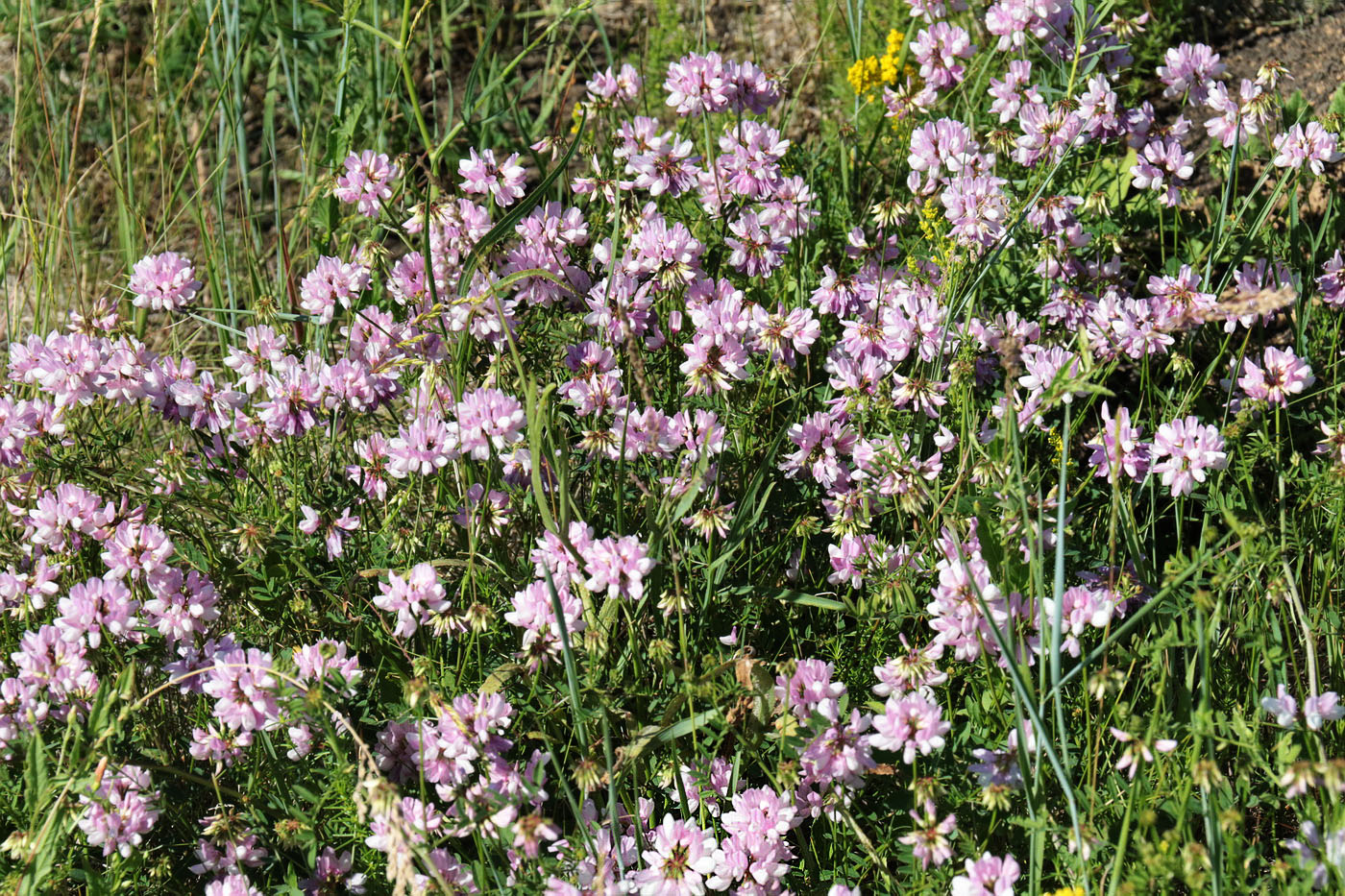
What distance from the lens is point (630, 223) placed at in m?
2.66

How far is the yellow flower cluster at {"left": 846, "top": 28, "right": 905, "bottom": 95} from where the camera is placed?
365 centimetres

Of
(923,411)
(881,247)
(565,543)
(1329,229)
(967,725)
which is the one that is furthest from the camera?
(1329,229)

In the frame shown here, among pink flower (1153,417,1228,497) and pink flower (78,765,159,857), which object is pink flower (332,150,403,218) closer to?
pink flower (78,765,159,857)

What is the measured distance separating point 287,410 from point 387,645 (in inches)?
20.1

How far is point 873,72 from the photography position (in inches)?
148

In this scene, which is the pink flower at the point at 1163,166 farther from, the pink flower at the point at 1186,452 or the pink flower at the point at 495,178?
the pink flower at the point at 495,178

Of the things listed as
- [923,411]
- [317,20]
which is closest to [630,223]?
[923,411]

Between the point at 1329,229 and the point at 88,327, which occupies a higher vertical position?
the point at 1329,229

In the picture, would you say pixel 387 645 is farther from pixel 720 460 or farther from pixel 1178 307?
pixel 1178 307

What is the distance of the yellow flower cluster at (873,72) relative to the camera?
3.65 metres

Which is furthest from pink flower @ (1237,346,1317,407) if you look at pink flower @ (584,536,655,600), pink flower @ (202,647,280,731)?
pink flower @ (202,647,280,731)

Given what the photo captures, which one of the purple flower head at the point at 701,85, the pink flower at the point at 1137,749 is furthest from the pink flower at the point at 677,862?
the purple flower head at the point at 701,85

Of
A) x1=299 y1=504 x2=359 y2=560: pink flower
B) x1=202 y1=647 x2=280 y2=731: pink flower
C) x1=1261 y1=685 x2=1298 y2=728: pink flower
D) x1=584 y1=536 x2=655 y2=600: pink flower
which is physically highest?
x1=1261 y1=685 x2=1298 y2=728: pink flower

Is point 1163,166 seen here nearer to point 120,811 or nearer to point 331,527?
point 331,527
